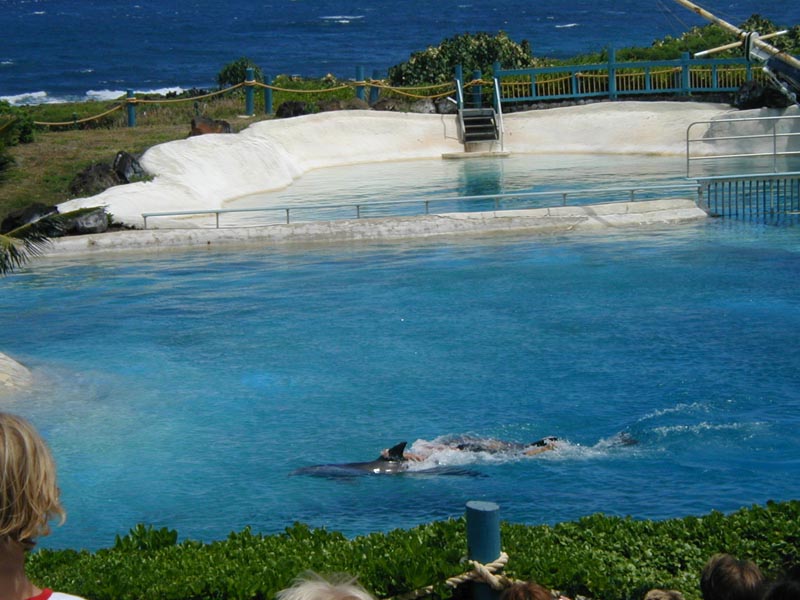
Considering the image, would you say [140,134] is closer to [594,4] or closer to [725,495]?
[725,495]

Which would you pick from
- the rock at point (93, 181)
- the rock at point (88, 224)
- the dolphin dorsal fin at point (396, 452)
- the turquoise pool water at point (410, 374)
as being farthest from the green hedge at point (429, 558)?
the rock at point (93, 181)

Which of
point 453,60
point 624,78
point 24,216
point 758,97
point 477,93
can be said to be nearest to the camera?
point 24,216

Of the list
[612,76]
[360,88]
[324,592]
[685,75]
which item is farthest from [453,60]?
[324,592]

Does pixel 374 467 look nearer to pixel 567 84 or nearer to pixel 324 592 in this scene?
pixel 324 592

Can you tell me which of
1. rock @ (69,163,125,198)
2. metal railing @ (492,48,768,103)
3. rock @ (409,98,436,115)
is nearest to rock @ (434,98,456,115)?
rock @ (409,98,436,115)

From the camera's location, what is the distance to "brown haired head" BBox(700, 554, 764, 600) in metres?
4.64

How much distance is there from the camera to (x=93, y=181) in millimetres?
26406

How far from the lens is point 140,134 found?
3372 cm

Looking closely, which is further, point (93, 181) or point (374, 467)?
point (93, 181)

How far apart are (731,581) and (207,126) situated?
2986 centimetres

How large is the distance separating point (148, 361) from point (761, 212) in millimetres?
14156

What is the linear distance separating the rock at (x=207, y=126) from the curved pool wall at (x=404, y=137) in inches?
28.5

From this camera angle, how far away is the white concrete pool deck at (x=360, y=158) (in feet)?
75.4

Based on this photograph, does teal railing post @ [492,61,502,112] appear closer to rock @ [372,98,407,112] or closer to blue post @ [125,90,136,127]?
rock @ [372,98,407,112]
